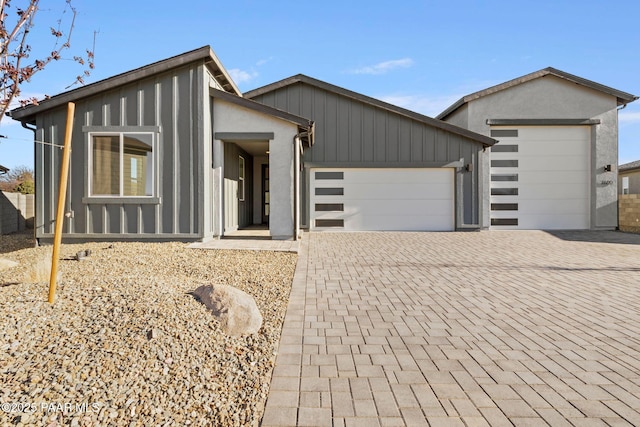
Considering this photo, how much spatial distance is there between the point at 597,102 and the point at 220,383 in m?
17.0

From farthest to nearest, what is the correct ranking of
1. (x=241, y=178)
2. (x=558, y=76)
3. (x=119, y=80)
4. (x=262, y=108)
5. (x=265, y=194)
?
(x=265, y=194) → (x=558, y=76) → (x=241, y=178) → (x=262, y=108) → (x=119, y=80)

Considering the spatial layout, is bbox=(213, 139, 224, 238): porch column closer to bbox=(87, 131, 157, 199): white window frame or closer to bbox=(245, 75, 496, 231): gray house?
bbox=(87, 131, 157, 199): white window frame

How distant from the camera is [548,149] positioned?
13.9m

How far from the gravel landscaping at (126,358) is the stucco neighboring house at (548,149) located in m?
12.5

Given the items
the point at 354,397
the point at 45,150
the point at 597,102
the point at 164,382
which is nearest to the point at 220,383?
the point at 164,382

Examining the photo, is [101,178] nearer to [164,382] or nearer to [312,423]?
[164,382]

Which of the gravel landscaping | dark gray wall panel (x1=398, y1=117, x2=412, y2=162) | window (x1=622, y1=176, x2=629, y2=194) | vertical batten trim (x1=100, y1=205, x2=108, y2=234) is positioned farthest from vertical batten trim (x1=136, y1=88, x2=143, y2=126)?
window (x1=622, y1=176, x2=629, y2=194)

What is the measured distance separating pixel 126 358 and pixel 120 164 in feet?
24.0

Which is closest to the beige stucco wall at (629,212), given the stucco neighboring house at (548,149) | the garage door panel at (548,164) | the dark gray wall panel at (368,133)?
the stucco neighboring house at (548,149)

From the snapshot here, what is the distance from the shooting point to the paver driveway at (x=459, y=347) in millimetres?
2342

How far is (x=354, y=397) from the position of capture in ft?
8.15

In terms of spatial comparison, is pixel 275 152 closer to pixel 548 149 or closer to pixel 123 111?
pixel 123 111

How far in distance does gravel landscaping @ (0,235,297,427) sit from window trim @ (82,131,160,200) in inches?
174

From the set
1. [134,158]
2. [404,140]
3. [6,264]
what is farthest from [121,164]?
[404,140]
